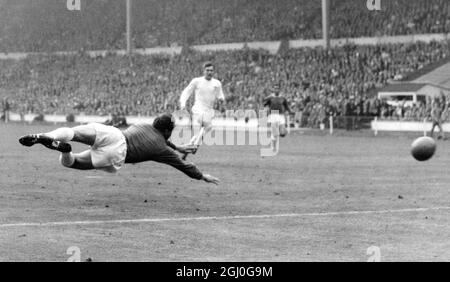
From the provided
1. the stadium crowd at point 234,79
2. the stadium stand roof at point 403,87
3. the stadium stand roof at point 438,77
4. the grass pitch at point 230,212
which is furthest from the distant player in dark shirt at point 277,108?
the stadium stand roof at point 438,77

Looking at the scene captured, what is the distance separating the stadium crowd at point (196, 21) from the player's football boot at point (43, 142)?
4088 centimetres

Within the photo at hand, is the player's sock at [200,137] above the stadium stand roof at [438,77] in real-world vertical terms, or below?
below

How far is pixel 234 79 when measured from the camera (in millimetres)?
58344

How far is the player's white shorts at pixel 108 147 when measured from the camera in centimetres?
1408

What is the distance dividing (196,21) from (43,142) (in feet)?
186

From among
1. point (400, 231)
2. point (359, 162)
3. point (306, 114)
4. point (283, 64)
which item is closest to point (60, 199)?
point (400, 231)

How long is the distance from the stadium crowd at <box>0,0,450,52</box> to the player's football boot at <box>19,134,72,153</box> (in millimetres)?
40880

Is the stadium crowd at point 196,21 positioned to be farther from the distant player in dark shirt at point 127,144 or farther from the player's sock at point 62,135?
the player's sock at point 62,135

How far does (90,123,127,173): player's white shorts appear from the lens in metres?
14.1

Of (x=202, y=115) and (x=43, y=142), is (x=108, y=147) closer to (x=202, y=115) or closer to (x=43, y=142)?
(x=43, y=142)

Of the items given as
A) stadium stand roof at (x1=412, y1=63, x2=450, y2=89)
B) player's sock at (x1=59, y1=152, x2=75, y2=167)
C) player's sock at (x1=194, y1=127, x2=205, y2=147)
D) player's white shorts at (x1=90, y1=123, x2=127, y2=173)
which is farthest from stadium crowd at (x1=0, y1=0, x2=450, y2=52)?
player's sock at (x1=59, y1=152, x2=75, y2=167)

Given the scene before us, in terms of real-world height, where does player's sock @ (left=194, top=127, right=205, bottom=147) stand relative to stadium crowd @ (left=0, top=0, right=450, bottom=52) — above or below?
below

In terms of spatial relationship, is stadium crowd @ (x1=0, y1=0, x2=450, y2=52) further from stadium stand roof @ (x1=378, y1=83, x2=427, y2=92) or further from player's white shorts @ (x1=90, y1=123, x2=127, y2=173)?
player's white shorts @ (x1=90, y1=123, x2=127, y2=173)
